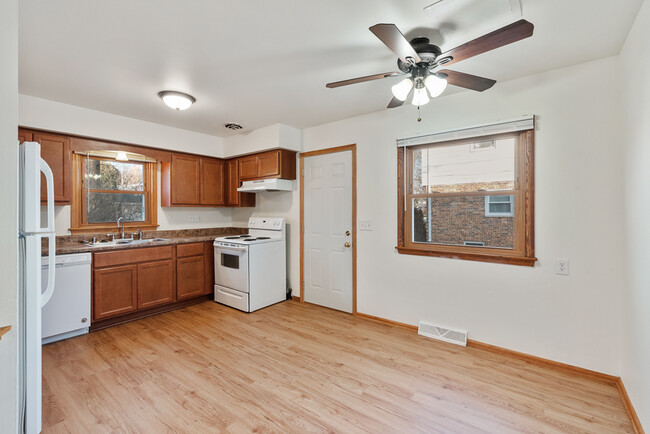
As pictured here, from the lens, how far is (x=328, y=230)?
392 centimetres

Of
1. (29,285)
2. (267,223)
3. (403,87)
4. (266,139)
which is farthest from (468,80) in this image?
(267,223)

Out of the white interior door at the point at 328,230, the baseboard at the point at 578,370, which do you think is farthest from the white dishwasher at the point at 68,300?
the baseboard at the point at 578,370

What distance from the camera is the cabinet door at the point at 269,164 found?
4.00 meters

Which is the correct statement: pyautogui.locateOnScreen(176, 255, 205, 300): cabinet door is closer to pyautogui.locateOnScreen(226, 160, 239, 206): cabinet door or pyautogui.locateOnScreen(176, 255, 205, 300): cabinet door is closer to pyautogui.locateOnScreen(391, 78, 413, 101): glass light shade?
pyautogui.locateOnScreen(226, 160, 239, 206): cabinet door

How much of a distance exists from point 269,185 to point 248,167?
0.60 metres

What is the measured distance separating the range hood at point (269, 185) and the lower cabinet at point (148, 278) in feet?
3.20

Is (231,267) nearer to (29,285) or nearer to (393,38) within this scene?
(29,285)

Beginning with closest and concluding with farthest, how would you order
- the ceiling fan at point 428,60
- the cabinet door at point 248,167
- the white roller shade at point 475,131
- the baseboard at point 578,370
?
the ceiling fan at point 428,60 → the baseboard at point 578,370 → the white roller shade at point 475,131 → the cabinet door at point 248,167

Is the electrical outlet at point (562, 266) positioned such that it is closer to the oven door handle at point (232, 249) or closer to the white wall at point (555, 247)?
the white wall at point (555, 247)

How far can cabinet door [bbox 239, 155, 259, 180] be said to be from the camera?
4.30 meters

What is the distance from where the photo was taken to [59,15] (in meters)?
1.71

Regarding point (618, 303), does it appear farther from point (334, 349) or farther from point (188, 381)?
point (188, 381)

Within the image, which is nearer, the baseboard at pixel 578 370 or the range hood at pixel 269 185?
the baseboard at pixel 578 370

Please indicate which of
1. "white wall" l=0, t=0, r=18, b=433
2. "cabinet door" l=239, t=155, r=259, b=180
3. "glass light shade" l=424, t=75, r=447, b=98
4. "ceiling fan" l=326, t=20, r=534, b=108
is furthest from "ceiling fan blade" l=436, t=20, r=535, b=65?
"cabinet door" l=239, t=155, r=259, b=180
